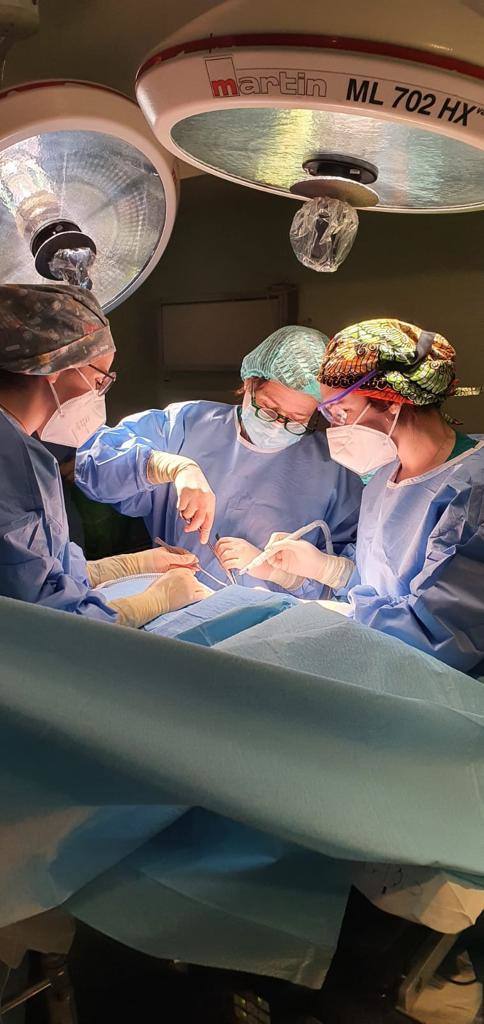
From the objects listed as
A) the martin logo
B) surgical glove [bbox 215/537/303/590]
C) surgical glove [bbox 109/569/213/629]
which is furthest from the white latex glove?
the martin logo

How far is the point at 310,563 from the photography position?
220 cm

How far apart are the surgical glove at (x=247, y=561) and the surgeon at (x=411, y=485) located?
0.21 metres

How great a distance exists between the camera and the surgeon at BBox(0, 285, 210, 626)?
1.65 meters

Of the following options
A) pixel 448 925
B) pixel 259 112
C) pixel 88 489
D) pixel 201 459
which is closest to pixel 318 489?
pixel 201 459

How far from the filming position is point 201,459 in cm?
247

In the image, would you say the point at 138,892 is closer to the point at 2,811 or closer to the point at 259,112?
the point at 2,811

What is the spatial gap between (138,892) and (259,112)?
108 cm

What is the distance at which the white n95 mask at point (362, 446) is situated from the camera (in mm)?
1940

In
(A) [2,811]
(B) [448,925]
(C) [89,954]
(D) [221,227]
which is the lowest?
(C) [89,954]

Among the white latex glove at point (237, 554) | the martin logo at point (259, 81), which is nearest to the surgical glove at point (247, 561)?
the white latex glove at point (237, 554)

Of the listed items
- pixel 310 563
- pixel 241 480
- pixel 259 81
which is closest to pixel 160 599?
pixel 310 563

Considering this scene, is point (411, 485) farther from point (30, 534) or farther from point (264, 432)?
point (30, 534)

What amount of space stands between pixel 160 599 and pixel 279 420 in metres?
0.65

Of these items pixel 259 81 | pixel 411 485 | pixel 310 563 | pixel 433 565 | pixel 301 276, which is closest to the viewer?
pixel 259 81
